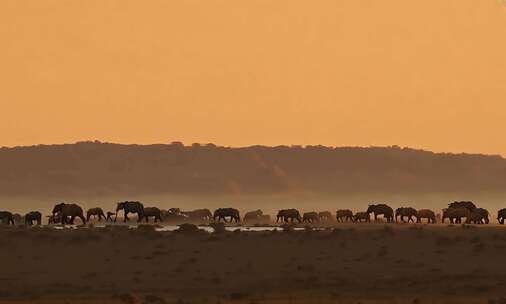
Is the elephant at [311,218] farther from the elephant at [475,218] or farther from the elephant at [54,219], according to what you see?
the elephant at [54,219]

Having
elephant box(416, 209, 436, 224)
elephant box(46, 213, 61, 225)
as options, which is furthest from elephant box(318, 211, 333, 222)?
elephant box(46, 213, 61, 225)

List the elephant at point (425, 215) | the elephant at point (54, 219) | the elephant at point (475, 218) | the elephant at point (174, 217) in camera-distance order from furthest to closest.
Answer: the elephant at point (174, 217) → the elephant at point (425, 215) → the elephant at point (54, 219) → the elephant at point (475, 218)

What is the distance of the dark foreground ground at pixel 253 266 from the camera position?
56250 mm

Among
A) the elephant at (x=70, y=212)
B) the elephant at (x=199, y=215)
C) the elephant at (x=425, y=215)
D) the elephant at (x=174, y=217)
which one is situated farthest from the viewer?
the elephant at (x=199, y=215)

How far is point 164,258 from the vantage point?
70375 mm

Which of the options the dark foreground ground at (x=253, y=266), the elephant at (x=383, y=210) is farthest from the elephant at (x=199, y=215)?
the dark foreground ground at (x=253, y=266)

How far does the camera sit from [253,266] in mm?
66938

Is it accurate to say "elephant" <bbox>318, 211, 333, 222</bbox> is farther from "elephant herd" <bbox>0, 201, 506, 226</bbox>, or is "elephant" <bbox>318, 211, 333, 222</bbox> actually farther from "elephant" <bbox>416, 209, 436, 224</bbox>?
"elephant" <bbox>416, 209, 436, 224</bbox>

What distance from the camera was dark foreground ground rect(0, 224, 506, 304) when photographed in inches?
2215

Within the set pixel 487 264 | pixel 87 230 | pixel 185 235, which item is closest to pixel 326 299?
pixel 487 264

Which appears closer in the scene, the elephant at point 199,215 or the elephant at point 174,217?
the elephant at point 174,217

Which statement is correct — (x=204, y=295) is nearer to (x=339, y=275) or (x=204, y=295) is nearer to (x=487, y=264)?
(x=339, y=275)

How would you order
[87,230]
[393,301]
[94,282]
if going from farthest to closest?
1. [87,230]
2. [94,282]
3. [393,301]

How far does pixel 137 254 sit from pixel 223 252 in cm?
398
